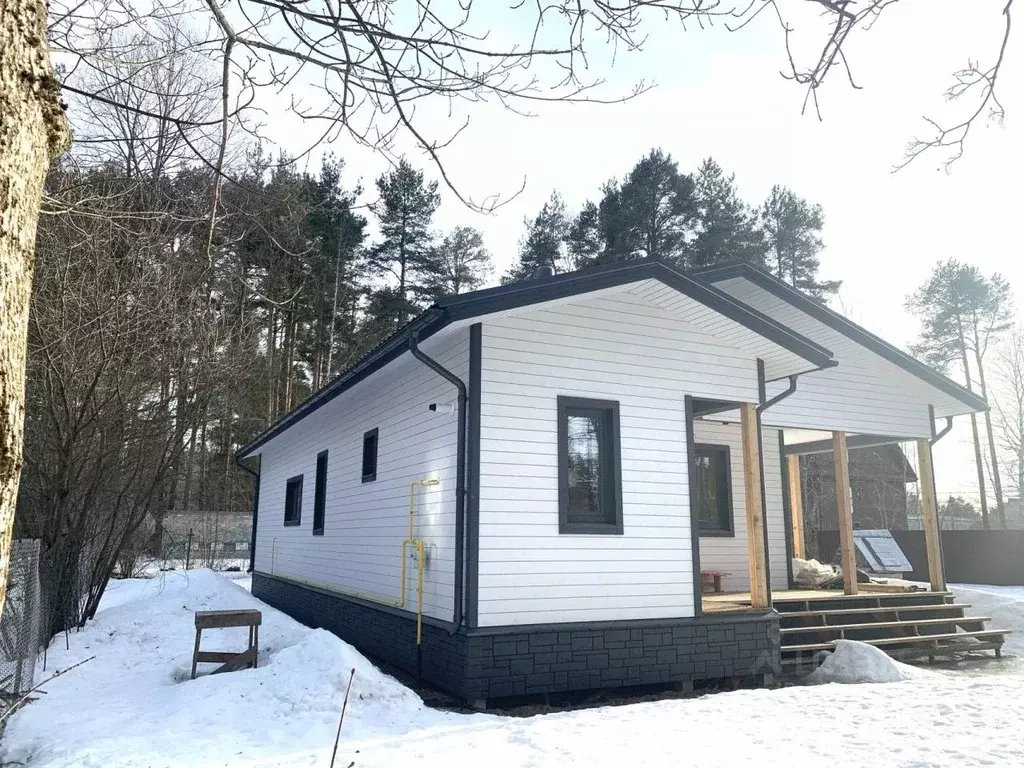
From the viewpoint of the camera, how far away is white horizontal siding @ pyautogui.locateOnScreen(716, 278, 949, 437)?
368 inches

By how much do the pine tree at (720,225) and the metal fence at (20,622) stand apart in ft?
70.4

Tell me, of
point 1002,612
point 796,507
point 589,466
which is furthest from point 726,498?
point 1002,612

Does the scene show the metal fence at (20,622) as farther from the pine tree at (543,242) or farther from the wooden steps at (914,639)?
the pine tree at (543,242)

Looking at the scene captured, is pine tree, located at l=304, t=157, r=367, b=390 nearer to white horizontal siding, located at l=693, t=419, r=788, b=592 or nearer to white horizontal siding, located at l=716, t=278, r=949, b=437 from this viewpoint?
white horizontal siding, located at l=693, t=419, r=788, b=592

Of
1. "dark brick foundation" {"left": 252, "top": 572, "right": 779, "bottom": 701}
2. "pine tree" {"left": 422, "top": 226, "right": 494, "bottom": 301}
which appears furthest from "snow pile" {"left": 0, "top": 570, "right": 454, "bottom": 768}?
"pine tree" {"left": 422, "top": 226, "right": 494, "bottom": 301}

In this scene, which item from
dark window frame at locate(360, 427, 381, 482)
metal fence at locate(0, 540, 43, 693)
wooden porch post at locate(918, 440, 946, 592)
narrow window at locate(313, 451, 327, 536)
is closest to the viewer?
metal fence at locate(0, 540, 43, 693)

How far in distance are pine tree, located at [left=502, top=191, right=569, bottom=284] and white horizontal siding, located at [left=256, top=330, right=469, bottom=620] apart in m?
15.5

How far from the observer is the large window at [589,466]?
6.81m

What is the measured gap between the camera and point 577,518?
6.85 metres

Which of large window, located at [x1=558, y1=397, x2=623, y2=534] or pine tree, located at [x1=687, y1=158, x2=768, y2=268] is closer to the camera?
large window, located at [x1=558, y1=397, x2=623, y2=534]

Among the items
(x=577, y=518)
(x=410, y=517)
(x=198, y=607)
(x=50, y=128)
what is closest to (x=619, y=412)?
(x=577, y=518)

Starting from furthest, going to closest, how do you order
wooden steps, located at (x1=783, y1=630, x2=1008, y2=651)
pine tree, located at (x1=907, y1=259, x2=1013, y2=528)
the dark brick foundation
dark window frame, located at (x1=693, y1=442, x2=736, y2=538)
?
pine tree, located at (x1=907, y1=259, x2=1013, y2=528), dark window frame, located at (x1=693, y1=442, x2=736, y2=538), wooden steps, located at (x1=783, y1=630, x2=1008, y2=651), the dark brick foundation

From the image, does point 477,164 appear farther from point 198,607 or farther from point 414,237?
point 414,237

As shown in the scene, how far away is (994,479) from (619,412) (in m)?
26.8
